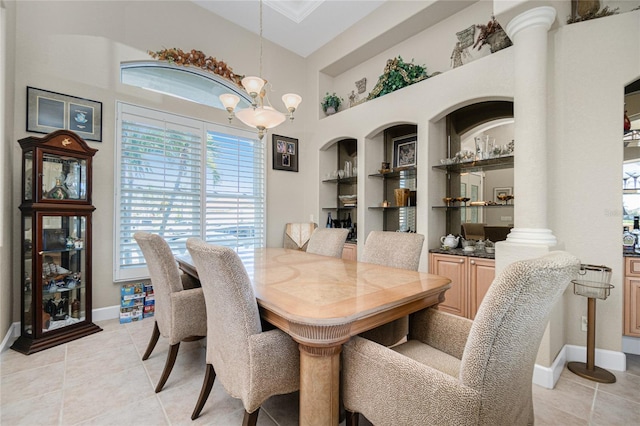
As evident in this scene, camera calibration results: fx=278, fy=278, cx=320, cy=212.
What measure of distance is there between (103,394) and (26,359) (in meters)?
1.05

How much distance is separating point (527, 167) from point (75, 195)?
4086mm

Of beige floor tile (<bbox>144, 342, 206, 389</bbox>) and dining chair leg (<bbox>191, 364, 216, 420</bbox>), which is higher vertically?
dining chair leg (<bbox>191, 364, 216, 420</bbox>)

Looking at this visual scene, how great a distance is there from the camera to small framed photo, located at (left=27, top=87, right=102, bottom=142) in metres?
2.71

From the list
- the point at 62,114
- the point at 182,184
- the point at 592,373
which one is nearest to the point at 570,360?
the point at 592,373

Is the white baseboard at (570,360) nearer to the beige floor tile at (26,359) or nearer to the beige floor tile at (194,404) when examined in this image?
the beige floor tile at (194,404)

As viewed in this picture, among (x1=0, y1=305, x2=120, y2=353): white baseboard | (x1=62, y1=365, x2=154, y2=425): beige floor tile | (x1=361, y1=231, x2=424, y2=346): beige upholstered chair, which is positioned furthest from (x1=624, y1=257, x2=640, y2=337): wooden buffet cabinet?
(x1=0, y1=305, x2=120, y2=353): white baseboard

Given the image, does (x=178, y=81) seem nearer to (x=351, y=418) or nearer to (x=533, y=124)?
(x=533, y=124)

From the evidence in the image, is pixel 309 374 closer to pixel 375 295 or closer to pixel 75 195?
pixel 375 295

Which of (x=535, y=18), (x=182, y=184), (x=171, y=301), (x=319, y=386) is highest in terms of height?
(x=535, y=18)

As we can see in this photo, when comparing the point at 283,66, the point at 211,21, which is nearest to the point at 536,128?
the point at 283,66

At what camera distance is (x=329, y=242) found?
2.93 metres

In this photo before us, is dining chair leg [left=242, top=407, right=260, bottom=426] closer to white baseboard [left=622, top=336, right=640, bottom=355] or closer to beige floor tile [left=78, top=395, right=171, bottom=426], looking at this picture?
beige floor tile [left=78, top=395, right=171, bottom=426]

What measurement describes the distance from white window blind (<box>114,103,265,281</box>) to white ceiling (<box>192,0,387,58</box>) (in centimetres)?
159

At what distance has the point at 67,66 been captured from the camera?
2887 millimetres
